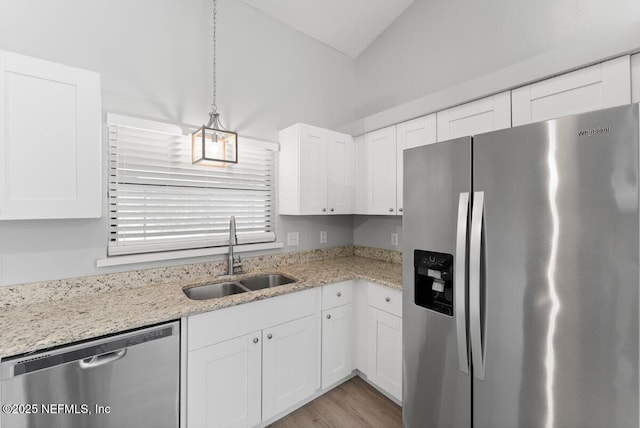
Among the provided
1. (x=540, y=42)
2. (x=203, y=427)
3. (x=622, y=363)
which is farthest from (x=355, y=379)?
(x=540, y=42)

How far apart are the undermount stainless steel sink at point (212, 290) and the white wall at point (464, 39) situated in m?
2.23

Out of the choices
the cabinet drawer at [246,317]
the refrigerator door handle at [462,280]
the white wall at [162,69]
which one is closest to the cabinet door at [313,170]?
the white wall at [162,69]

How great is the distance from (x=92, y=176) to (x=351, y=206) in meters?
1.97

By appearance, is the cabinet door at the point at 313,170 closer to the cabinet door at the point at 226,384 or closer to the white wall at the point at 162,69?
the white wall at the point at 162,69

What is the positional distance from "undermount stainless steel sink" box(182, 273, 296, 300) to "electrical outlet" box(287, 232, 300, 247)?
16.4 inches

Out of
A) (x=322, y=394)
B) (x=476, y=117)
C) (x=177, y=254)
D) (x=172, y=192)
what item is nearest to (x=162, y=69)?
(x=172, y=192)

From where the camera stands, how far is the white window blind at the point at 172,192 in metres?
1.81

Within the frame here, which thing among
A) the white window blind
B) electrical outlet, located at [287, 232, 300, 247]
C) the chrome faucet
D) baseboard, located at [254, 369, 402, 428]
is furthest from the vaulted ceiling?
baseboard, located at [254, 369, 402, 428]

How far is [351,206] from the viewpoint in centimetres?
273

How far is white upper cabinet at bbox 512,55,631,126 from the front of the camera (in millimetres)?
1321

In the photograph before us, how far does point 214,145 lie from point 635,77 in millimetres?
2200

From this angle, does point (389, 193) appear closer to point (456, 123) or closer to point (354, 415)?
point (456, 123)

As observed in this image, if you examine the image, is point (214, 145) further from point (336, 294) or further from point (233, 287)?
point (336, 294)

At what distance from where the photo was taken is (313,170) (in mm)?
2441
